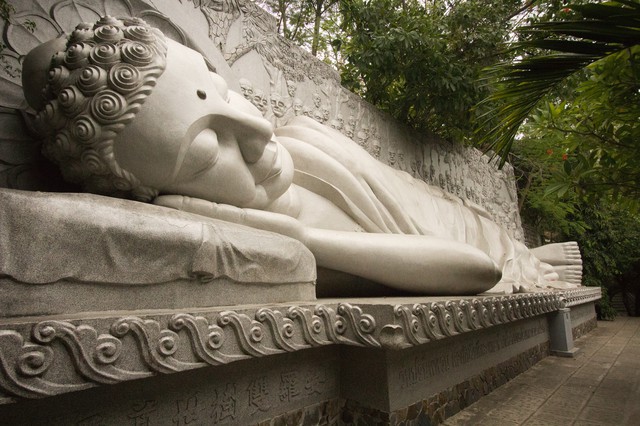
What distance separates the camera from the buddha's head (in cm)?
104

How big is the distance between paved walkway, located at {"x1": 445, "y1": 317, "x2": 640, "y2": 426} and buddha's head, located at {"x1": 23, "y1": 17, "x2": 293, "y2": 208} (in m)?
1.40

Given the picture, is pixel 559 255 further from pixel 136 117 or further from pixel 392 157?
pixel 136 117

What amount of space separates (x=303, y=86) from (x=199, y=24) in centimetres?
85

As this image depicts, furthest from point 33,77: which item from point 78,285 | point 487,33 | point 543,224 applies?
point 543,224

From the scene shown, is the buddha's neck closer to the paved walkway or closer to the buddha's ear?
the buddha's ear

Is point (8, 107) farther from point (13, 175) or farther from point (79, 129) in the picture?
point (79, 129)

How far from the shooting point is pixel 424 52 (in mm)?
3307

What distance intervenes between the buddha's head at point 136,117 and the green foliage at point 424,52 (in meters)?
2.37

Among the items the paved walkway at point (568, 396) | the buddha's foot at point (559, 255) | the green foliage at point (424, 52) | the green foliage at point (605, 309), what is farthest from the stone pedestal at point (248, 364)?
the green foliage at point (605, 309)

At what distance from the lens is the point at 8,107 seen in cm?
130

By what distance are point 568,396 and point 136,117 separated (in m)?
2.36

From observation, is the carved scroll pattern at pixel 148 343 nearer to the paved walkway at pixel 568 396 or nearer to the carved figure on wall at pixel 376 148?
the paved walkway at pixel 568 396

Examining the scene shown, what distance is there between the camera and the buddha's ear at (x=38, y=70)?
1160 millimetres

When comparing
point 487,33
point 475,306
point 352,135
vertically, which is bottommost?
point 475,306
